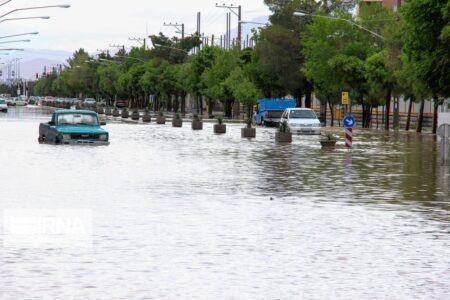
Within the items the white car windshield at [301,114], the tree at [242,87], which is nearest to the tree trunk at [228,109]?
the tree at [242,87]

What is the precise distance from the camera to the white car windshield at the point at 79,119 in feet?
134

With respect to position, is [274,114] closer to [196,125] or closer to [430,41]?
[196,125]

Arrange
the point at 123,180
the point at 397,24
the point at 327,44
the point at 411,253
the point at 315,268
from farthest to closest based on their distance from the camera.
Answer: the point at 327,44
the point at 397,24
the point at 123,180
the point at 411,253
the point at 315,268

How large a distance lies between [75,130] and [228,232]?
2586cm

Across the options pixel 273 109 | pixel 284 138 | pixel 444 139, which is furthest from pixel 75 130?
pixel 273 109

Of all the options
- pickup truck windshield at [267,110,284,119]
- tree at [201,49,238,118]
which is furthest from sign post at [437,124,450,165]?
tree at [201,49,238,118]

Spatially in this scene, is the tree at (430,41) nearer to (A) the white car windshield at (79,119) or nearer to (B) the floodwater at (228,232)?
(A) the white car windshield at (79,119)

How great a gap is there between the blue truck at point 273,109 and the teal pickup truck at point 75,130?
1727 inches

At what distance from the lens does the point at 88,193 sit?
20344 mm

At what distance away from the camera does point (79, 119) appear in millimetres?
41438

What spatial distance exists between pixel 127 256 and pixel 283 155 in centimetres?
2572

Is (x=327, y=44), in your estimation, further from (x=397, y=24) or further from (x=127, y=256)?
(x=127, y=256)

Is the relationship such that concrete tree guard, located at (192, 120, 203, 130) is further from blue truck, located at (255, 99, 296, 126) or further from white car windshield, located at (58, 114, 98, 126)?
white car windshield, located at (58, 114, 98, 126)

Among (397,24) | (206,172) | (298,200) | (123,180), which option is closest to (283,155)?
(206,172)
